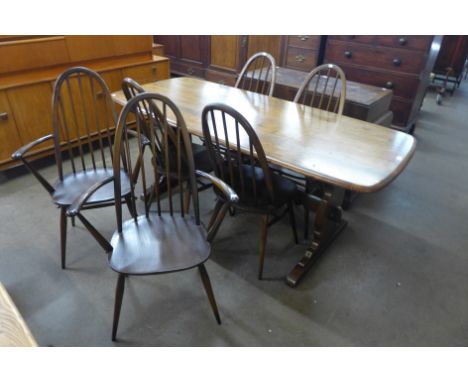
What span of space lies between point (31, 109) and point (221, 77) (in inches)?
94.4

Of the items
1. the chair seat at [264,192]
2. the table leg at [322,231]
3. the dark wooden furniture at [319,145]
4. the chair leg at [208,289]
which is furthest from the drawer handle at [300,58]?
the chair leg at [208,289]

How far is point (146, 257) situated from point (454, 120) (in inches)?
157

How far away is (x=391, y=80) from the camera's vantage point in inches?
120

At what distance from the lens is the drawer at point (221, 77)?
4.11m

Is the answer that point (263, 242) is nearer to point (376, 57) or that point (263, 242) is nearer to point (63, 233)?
point (63, 233)

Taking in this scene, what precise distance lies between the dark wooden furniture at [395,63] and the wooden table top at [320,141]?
162 centimetres

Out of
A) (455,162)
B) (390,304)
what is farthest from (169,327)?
(455,162)

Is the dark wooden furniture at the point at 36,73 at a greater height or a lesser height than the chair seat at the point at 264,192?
greater

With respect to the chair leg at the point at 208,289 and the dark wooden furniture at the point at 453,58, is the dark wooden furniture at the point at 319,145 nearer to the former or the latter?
the chair leg at the point at 208,289

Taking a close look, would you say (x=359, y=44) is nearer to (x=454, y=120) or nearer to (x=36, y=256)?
(x=454, y=120)

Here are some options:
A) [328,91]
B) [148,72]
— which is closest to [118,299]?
[328,91]

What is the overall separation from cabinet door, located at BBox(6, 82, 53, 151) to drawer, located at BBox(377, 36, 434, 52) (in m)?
2.78

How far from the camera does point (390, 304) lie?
160 cm

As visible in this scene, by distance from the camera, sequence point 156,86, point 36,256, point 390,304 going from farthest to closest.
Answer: point 156,86 < point 36,256 < point 390,304
